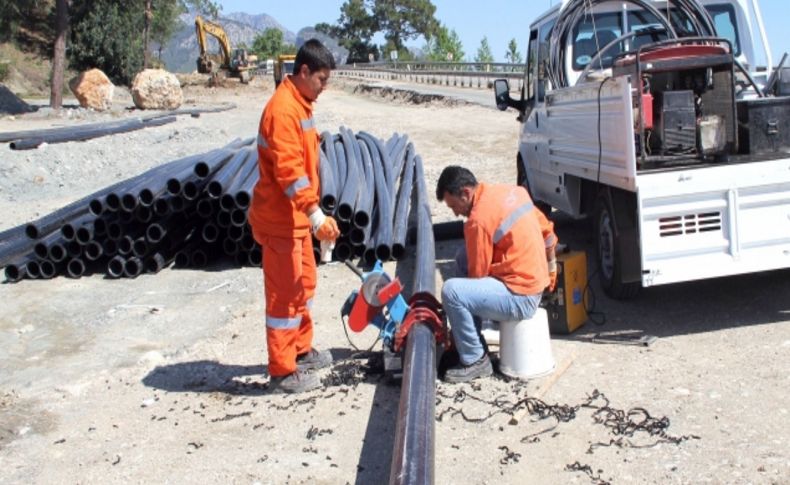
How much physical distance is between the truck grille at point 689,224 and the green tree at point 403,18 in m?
96.6

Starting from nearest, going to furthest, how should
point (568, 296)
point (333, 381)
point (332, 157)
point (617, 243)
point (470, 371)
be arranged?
point (470, 371), point (333, 381), point (568, 296), point (617, 243), point (332, 157)

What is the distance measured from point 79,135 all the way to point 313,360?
42.2 ft

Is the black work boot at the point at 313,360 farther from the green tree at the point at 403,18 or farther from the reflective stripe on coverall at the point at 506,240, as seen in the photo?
the green tree at the point at 403,18

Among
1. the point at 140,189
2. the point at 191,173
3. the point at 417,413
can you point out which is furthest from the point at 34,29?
the point at 417,413

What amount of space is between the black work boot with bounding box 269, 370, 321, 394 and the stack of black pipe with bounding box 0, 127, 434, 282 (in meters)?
3.13

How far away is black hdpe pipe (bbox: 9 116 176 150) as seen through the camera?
1530 centimetres

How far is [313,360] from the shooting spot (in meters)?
5.77

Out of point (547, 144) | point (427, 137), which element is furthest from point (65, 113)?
point (547, 144)

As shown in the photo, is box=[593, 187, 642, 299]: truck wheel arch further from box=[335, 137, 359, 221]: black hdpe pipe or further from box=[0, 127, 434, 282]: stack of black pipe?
box=[335, 137, 359, 221]: black hdpe pipe

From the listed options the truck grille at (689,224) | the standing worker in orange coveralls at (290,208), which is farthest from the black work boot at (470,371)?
the truck grille at (689,224)

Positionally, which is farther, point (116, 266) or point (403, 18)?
point (403, 18)

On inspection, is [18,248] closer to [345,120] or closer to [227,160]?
[227,160]

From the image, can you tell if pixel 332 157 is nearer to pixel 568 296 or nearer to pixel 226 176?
pixel 226 176

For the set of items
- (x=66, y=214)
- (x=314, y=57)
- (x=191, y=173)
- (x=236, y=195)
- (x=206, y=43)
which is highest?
(x=206, y=43)
